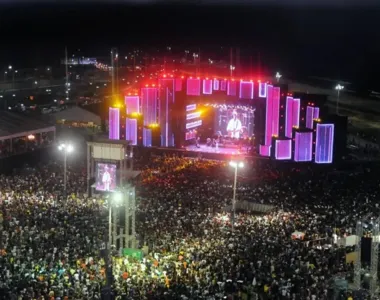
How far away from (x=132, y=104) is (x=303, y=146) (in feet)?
34.9

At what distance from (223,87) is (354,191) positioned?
15.1 m

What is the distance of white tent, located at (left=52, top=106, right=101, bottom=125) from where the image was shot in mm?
39312

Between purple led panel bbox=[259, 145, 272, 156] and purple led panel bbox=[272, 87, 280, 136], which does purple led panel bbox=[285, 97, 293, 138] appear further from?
purple led panel bbox=[259, 145, 272, 156]

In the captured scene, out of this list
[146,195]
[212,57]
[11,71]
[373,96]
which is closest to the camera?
[146,195]

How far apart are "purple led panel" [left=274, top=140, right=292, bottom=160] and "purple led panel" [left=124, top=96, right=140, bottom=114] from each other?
9.01 m

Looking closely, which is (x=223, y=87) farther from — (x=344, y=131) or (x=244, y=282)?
(x=244, y=282)

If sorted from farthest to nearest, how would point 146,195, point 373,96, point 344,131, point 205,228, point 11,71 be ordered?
1. point 11,71
2. point 373,96
3. point 344,131
4. point 146,195
5. point 205,228

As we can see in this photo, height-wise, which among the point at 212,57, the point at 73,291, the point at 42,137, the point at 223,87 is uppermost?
the point at 212,57

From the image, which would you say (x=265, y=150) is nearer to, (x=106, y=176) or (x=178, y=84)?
(x=178, y=84)

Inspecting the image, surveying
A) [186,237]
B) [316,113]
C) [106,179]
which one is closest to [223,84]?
[316,113]

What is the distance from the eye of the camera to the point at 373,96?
56.0 metres

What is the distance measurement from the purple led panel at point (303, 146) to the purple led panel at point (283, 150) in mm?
431

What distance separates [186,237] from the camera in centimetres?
1672

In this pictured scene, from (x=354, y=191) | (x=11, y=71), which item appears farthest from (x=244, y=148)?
(x=11, y=71)
